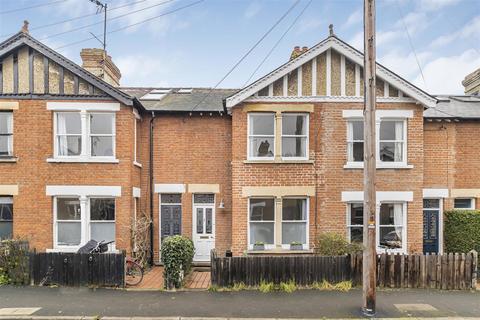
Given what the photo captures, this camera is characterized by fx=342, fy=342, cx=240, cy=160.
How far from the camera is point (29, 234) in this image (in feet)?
40.4

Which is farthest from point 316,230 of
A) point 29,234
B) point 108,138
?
point 29,234

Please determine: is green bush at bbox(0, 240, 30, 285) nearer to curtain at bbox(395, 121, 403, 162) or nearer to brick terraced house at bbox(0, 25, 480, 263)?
brick terraced house at bbox(0, 25, 480, 263)

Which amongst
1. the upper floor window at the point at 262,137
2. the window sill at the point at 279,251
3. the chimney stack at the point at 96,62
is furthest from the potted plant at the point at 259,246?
the chimney stack at the point at 96,62

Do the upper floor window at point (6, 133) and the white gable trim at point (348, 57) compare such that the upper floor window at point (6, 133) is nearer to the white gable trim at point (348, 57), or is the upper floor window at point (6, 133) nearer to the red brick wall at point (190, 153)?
the red brick wall at point (190, 153)

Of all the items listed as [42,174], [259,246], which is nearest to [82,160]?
[42,174]

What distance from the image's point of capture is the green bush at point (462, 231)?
482 inches

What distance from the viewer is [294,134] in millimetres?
12961

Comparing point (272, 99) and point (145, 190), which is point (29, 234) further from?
point (272, 99)

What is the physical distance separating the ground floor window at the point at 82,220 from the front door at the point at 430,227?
40.1 feet

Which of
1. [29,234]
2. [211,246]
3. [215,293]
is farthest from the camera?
[211,246]

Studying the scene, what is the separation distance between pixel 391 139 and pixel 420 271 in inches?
194

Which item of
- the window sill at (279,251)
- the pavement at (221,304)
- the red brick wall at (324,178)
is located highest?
the red brick wall at (324,178)

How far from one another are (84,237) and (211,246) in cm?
476

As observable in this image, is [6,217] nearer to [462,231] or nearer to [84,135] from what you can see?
[84,135]
